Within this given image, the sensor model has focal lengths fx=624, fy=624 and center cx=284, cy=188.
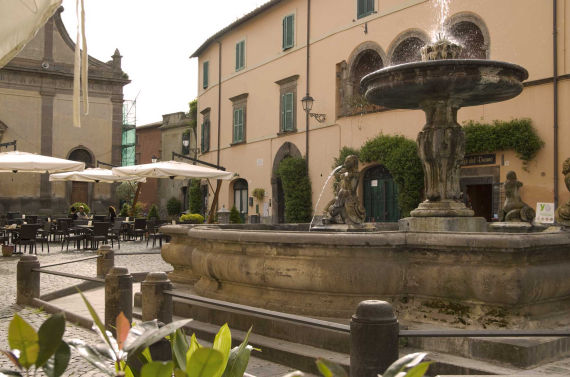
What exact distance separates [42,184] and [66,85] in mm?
5757

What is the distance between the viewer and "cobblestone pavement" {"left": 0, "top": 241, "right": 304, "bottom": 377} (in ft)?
17.0

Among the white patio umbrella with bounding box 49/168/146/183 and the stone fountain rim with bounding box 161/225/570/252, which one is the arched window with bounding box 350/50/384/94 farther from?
the stone fountain rim with bounding box 161/225/570/252

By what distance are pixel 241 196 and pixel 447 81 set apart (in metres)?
22.1

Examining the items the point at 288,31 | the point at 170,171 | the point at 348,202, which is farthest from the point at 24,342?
Answer: the point at 288,31

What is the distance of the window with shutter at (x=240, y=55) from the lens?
2824cm

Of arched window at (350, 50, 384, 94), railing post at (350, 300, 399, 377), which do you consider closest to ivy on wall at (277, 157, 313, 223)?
Answer: arched window at (350, 50, 384, 94)

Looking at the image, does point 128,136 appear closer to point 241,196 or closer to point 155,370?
point 241,196

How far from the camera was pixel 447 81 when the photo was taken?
7.09 m

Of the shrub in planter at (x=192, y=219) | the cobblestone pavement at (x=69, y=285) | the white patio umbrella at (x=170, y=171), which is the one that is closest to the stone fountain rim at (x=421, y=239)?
the cobblestone pavement at (x=69, y=285)

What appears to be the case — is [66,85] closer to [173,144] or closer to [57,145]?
[57,145]

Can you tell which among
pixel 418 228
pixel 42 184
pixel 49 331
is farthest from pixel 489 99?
pixel 42 184

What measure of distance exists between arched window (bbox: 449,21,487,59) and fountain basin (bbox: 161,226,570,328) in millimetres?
13161

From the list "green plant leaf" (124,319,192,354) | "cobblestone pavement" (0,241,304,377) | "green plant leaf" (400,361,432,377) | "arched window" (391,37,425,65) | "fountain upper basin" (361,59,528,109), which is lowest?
"cobblestone pavement" (0,241,304,377)

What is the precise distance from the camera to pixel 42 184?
33844 mm
